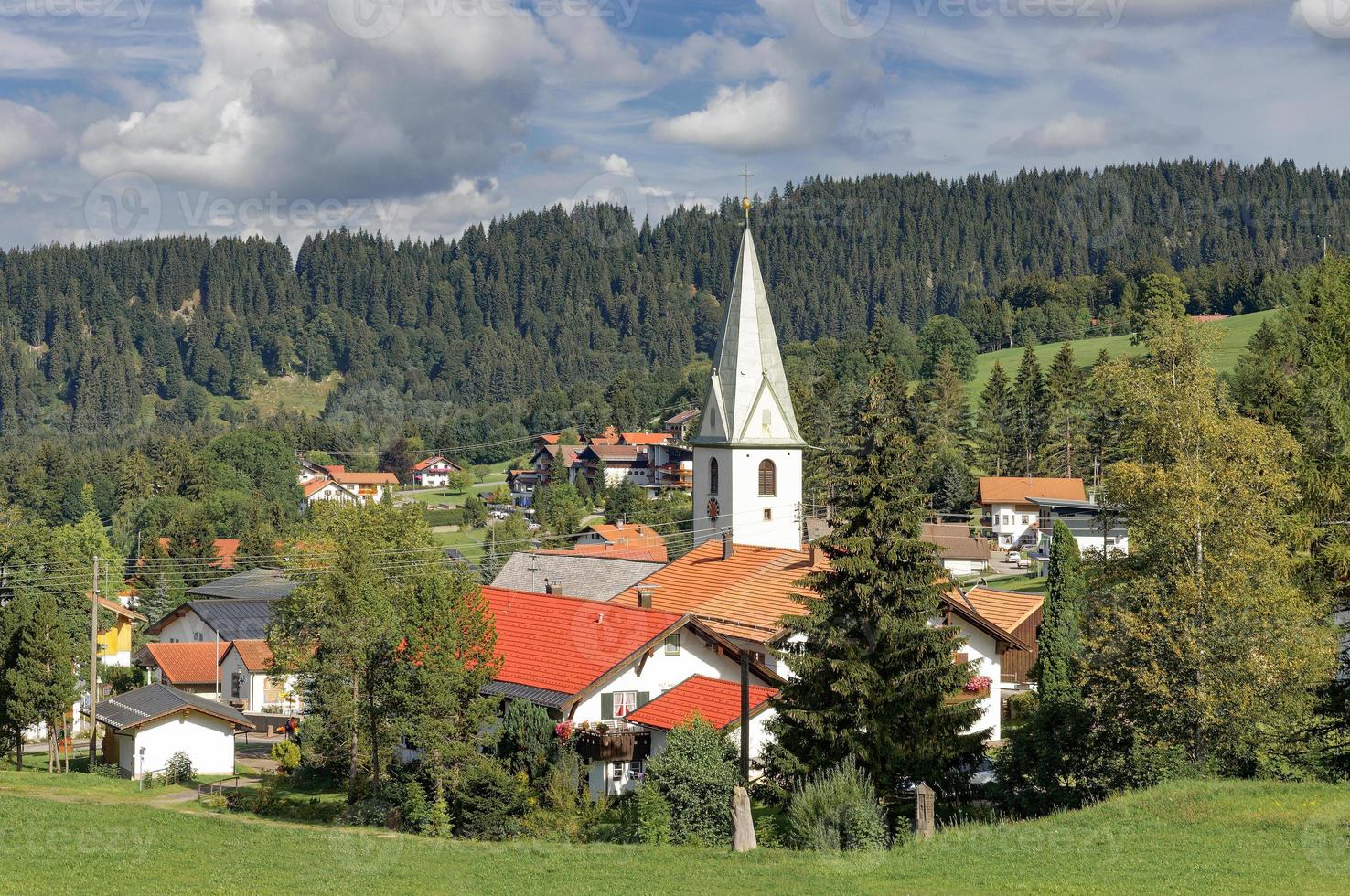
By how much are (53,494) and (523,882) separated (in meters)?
143

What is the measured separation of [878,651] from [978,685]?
11102 millimetres

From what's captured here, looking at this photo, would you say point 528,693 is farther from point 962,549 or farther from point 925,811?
point 962,549

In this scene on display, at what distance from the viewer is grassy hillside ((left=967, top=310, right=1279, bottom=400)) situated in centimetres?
13612

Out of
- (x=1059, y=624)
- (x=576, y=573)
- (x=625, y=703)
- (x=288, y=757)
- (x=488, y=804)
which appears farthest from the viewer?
(x=576, y=573)

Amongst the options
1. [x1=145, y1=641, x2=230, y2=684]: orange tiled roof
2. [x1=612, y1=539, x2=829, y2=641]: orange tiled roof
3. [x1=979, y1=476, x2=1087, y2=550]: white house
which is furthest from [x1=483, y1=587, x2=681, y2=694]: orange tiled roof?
[x1=979, y1=476, x2=1087, y2=550]: white house

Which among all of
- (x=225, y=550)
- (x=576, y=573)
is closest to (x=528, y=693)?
(x=576, y=573)

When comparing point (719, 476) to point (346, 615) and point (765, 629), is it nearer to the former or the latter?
point (765, 629)

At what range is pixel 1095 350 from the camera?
508ft

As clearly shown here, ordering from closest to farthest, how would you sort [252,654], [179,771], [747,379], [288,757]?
1. [288,757]
2. [179,771]
3. [747,379]
4. [252,654]

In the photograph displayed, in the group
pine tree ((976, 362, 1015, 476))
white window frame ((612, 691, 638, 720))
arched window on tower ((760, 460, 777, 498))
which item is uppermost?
pine tree ((976, 362, 1015, 476))

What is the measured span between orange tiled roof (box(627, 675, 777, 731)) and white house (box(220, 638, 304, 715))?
2933 centimetres

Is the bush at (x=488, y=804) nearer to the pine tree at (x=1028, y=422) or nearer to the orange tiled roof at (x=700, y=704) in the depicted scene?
the orange tiled roof at (x=700, y=704)

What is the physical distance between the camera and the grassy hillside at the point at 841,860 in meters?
18.2

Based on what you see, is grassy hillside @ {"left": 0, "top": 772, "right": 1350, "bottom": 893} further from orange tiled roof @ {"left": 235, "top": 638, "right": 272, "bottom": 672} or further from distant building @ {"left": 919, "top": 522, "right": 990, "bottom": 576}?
distant building @ {"left": 919, "top": 522, "right": 990, "bottom": 576}
